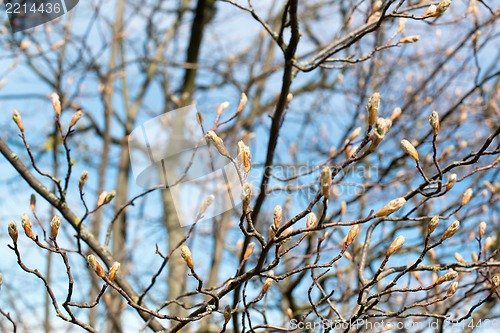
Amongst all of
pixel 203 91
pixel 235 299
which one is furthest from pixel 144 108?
pixel 235 299

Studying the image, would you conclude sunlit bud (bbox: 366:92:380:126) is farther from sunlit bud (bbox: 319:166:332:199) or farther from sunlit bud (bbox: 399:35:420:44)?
sunlit bud (bbox: 399:35:420:44)

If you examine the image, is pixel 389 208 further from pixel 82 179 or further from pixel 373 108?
pixel 82 179

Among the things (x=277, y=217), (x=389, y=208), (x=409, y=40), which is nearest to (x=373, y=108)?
(x=389, y=208)

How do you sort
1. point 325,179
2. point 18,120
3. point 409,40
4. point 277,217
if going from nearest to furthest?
1. point 325,179
2. point 277,217
3. point 18,120
4. point 409,40

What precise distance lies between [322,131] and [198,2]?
7.14ft

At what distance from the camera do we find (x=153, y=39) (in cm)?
768

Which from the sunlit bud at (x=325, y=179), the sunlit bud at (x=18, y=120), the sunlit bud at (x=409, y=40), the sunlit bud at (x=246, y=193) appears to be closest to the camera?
the sunlit bud at (x=325, y=179)

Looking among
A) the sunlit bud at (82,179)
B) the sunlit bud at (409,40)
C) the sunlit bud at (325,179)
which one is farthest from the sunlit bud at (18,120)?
the sunlit bud at (409,40)

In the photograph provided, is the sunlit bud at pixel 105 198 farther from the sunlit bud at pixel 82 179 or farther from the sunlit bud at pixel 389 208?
the sunlit bud at pixel 389 208

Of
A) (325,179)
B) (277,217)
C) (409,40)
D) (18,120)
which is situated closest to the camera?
(325,179)

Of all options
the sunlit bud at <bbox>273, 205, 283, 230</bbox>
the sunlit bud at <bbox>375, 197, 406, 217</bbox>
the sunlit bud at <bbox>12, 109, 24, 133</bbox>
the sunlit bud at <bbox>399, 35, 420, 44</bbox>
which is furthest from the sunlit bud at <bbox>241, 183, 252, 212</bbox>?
the sunlit bud at <bbox>399, 35, 420, 44</bbox>

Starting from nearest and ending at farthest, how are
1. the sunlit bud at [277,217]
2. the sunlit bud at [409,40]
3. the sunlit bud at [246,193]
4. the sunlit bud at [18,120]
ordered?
the sunlit bud at [246,193], the sunlit bud at [277,217], the sunlit bud at [18,120], the sunlit bud at [409,40]

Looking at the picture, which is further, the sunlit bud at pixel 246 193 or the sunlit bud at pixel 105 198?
the sunlit bud at pixel 105 198

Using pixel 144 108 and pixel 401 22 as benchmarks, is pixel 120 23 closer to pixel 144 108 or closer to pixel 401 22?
pixel 144 108
